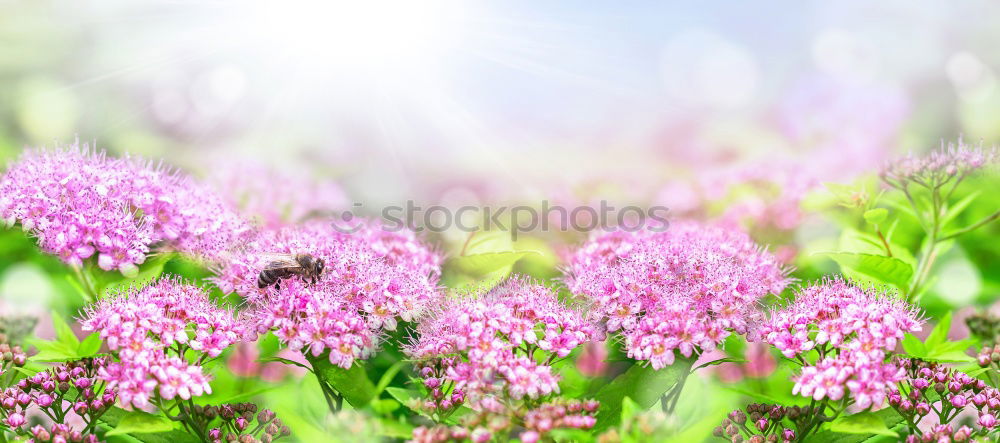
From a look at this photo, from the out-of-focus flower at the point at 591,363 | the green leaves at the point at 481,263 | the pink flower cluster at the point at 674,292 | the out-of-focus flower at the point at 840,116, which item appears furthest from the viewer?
the out-of-focus flower at the point at 840,116

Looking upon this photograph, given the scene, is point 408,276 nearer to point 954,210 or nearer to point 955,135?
point 954,210

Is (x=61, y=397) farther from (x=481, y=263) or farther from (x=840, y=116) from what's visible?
(x=840, y=116)

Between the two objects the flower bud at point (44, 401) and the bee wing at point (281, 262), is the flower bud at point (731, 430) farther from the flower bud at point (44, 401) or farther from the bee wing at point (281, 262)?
the flower bud at point (44, 401)

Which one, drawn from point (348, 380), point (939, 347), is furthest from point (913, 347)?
point (348, 380)

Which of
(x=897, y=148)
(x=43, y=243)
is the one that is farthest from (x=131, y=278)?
(x=897, y=148)

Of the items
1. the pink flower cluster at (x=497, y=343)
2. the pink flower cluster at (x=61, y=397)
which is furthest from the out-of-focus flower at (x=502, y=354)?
the pink flower cluster at (x=61, y=397)
